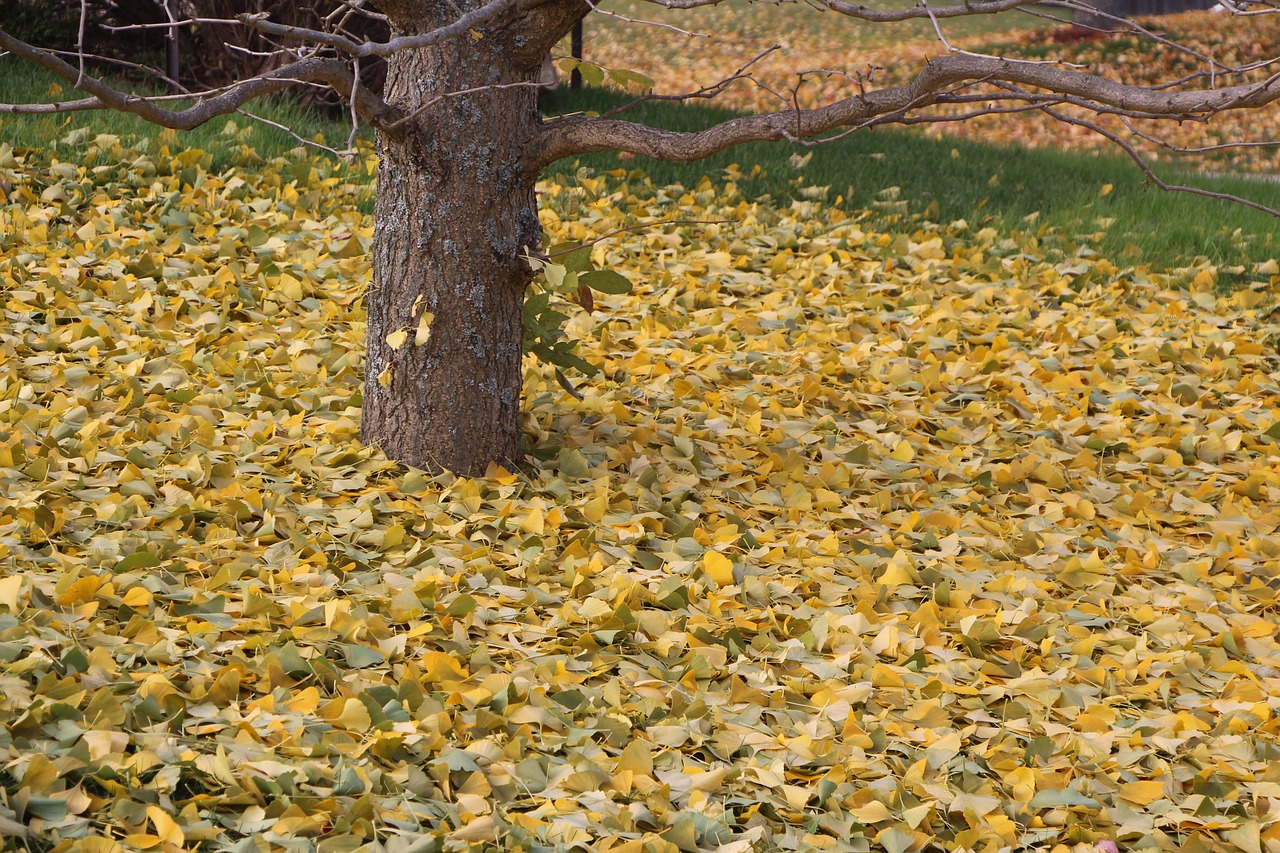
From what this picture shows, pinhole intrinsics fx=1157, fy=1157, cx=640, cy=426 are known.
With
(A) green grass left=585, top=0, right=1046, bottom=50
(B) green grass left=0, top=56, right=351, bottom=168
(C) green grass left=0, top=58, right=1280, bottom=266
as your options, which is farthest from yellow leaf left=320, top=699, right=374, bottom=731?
(A) green grass left=585, top=0, right=1046, bottom=50

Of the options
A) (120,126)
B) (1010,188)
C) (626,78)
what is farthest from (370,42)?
(1010,188)

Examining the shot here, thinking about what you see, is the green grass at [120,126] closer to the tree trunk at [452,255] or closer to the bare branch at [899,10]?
the tree trunk at [452,255]

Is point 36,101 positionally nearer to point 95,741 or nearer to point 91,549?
point 91,549

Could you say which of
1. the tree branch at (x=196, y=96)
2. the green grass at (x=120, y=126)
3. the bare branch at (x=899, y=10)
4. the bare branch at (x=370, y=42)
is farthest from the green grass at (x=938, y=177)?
the bare branch at (x=899, y=10)

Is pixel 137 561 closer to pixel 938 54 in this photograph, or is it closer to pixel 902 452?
pixel 902 452


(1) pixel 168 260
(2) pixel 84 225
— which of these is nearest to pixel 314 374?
(1) pixel 168 260

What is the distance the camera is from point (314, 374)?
3678mm

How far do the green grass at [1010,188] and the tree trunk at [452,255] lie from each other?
3.37 m

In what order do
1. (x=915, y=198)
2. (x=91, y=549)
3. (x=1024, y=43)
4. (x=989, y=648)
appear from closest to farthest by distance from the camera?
1. (x=91, y=549)
2. (x=989, y=648)
3. (x=915, y=198)
4. (x=1024, y=43)

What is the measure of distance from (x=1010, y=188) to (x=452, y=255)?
16.2 ft

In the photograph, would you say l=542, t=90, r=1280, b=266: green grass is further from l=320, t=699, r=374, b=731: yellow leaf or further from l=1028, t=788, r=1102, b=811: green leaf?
l=320, t=699, r=374, b=731: yellow leaf

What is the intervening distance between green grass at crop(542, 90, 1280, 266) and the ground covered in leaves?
1468 millimetres

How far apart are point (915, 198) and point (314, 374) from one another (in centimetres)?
413

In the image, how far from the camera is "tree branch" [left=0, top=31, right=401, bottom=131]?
2271 mm
